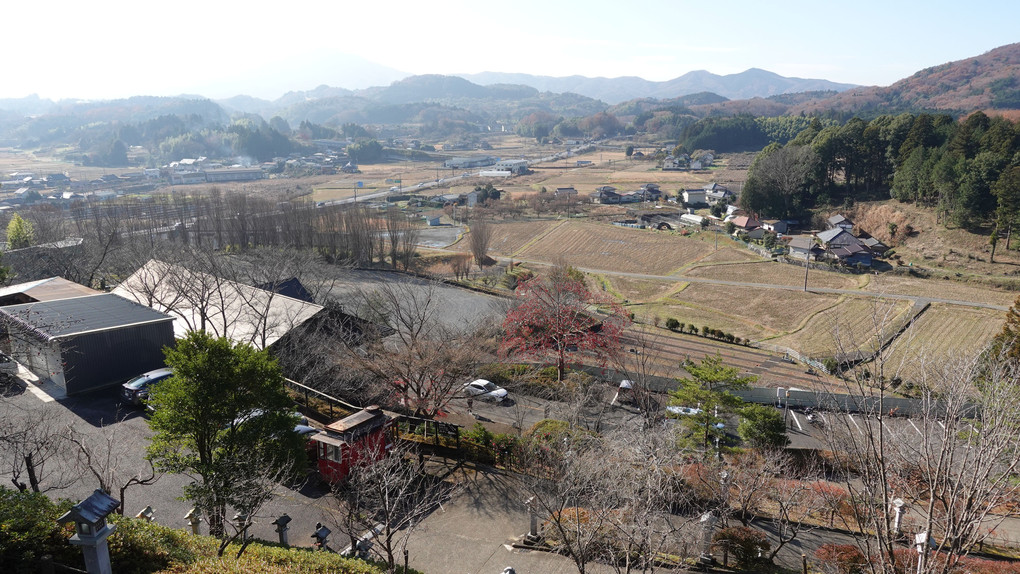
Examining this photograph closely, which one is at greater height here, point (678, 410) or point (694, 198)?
point (694, 198)

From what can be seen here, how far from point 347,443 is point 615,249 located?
108ft

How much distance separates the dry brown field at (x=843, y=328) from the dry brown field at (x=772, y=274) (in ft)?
9.81

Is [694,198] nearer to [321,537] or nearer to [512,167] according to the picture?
[512,167]

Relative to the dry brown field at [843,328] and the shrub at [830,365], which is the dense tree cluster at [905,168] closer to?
the dry brown field at [843,328]

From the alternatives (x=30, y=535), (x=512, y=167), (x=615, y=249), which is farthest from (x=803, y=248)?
(x=512, y=167)

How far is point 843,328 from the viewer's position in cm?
2512

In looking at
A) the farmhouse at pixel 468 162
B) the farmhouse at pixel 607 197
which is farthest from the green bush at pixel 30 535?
the farmhouse at pixel 468 162

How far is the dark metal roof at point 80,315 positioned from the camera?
525 inches

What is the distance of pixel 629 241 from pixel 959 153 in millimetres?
21646

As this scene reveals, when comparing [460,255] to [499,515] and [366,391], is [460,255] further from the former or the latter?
[499,515]

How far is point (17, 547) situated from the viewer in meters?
6.02

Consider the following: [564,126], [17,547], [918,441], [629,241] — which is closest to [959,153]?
[629,241]

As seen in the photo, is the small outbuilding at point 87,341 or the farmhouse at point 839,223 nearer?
the small outbuilding at point 87,341

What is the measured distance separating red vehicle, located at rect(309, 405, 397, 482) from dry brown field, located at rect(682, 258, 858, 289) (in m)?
27.3
